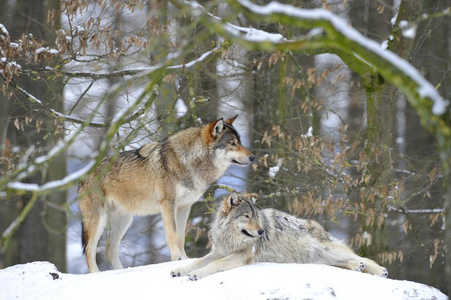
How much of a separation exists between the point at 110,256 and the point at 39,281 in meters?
1.79

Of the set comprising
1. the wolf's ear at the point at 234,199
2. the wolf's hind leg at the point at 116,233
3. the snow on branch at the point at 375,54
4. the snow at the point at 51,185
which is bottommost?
the wolf's hind leg at the point at 116,233

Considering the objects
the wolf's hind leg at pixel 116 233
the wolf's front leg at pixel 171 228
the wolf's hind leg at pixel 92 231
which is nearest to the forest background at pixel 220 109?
the wolf's hind leg at pixel 92 231

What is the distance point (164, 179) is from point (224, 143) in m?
0.99

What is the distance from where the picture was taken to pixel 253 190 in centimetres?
1162

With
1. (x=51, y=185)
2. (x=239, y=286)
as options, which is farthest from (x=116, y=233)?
(x=51, y=185)

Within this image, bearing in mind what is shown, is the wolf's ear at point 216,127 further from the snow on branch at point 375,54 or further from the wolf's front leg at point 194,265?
the snow on branch at point 375,54

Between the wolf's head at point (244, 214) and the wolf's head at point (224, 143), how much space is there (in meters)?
1.74

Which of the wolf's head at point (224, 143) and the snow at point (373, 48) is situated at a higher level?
the snow at point (373, 48)

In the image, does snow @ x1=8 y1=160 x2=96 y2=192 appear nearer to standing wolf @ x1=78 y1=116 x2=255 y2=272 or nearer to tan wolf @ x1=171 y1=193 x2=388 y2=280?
tan wolf @ x1=171 y1=193 x2=388 y2=280

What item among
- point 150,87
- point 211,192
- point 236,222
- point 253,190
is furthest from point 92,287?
point 253,190

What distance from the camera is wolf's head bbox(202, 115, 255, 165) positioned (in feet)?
28.7

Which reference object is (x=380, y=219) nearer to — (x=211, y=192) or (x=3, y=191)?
(x=211, y=192)

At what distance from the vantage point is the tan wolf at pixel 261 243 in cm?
657

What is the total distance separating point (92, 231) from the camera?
28.4 feet
